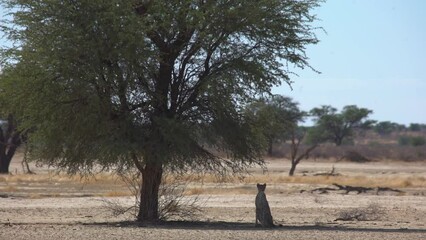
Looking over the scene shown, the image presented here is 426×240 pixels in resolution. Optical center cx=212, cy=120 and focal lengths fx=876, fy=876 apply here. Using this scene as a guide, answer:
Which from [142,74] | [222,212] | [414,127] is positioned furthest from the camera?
[414,127]

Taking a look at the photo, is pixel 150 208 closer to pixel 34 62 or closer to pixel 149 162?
pixel 149 162

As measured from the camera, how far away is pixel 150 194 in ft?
78.9

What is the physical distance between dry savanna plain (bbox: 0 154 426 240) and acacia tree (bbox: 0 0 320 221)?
1912 millimetres

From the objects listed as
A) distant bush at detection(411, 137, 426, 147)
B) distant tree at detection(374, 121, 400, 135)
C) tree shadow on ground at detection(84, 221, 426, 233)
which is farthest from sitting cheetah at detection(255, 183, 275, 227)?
distant tree at detection(374, 121, 400, 135)

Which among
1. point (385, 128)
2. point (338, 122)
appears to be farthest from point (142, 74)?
point (385, 128)

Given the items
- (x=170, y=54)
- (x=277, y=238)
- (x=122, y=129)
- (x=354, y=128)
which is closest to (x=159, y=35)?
(x=170, y=54)

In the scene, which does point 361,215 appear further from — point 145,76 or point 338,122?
point 338,122

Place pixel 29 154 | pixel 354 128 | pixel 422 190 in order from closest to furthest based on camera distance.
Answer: pixel 29 154 < pixel 422 190 < pixel 354 128

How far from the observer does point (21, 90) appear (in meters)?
22.0

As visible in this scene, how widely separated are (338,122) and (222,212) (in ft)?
278

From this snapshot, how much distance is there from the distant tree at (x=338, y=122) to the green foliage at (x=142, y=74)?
81.9 metres

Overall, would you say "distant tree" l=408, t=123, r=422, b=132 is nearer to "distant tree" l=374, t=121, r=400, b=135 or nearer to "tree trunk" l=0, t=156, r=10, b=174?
"distant tree" l=374, t=121, r=400, b=135

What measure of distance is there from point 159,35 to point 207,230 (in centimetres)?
516

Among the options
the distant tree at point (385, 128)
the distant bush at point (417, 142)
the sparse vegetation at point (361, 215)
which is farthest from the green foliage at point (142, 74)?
the distant tree at point (385, 128)
